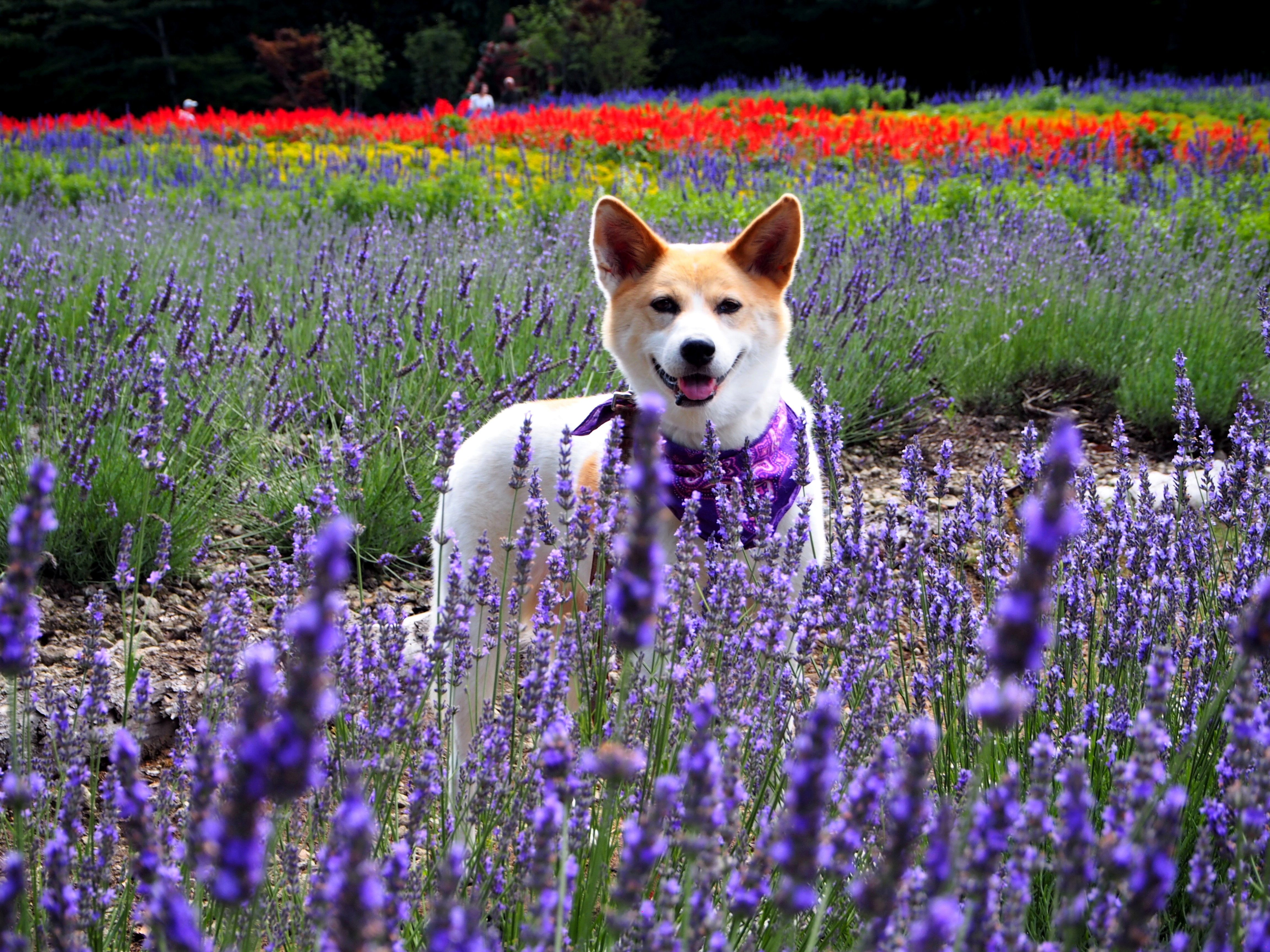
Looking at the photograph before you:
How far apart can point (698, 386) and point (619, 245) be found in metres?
0.72

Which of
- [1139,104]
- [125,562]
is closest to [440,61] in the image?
[1139,104]

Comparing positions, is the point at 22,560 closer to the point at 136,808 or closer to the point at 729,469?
the point at 136,808

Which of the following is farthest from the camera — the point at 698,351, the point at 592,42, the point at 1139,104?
the point at 592,42

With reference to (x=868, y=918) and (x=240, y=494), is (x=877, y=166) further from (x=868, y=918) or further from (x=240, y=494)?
(x=868, y=918)

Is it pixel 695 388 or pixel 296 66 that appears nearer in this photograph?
pixel 695 388

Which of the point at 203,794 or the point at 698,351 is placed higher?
the point at 698,351

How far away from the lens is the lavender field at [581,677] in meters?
0.80

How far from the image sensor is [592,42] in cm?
2209

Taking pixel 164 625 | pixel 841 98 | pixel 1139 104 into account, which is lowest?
pixel 164 625

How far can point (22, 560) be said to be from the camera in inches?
31.4

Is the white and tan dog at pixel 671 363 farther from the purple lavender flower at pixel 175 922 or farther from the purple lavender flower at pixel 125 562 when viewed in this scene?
the purple lavender flower at pixel 175 922

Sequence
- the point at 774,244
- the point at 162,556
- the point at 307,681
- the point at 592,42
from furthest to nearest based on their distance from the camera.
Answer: the point at 592,42 < the point at 774,244 < the point at 162,556 < the point at 307,681

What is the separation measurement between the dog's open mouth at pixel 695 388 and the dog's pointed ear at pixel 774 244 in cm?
49

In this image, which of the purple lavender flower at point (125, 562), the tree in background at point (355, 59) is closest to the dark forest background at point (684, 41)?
the tree in background at point (355, 59)
